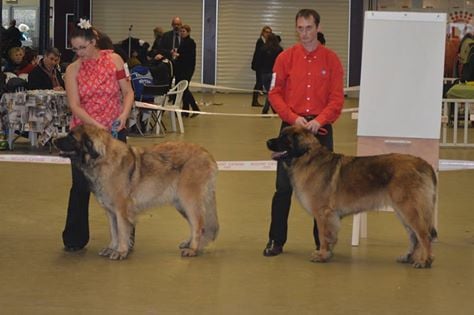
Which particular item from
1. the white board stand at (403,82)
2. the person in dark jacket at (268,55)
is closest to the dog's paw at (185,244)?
the white board stand at (403,82)

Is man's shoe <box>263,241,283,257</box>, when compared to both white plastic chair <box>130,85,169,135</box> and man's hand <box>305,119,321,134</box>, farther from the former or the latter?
white plastic chair <box>130,85,169,135</box>

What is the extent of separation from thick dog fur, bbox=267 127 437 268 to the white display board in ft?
1.98

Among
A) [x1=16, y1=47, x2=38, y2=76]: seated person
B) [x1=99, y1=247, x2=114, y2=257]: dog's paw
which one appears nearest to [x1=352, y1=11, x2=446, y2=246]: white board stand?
[x1=99, y1=247, x2=114, y2=257]: dog's paw

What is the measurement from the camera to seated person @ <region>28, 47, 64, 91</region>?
1156 cm

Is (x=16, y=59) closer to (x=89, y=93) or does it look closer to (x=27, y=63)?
(x=27, y=63)

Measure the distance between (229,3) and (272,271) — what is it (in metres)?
21.2

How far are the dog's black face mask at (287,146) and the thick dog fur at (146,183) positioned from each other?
1.55 feet

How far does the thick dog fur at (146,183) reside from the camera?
5.73m

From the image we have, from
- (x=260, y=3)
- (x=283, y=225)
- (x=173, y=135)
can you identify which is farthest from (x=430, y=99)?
(x=260, y=3)

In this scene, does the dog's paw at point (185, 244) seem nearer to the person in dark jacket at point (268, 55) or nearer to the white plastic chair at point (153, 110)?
the white plastic chair at point (153, 110)

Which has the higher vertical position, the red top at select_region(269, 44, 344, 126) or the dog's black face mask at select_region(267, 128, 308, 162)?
the red top at select_region(269, 44, 344, 126)

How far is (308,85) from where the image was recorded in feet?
19.3

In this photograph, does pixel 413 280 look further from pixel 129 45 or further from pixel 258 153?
pixel 129 45

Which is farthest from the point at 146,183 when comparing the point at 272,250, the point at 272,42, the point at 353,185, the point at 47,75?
the point at 272,42
